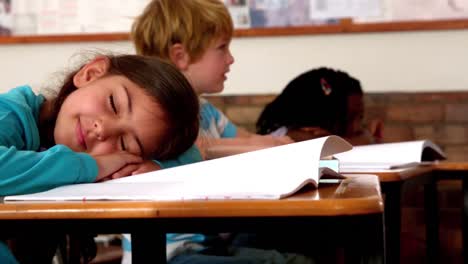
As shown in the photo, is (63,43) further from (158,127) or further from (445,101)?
(158,127)

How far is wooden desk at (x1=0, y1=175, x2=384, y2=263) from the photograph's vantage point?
678 millimetres

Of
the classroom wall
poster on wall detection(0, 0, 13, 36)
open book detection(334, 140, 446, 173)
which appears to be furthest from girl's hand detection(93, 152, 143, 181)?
poster on wall detection(0, 0, 13, 36)

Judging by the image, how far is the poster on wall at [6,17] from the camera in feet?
10.2

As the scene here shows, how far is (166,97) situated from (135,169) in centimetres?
18

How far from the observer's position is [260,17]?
9.69 ft

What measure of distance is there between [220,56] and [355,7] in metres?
0.80

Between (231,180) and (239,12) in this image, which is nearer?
(231,180)

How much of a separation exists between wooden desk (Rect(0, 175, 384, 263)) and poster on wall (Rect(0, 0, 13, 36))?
8.26ft

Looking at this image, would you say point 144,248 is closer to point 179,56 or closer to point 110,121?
point 110,121

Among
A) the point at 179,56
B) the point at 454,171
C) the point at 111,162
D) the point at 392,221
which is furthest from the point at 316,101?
the point at 111,162

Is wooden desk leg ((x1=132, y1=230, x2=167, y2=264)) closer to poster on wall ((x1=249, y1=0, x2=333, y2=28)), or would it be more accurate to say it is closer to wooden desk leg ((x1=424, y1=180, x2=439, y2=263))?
wooden desk leg ((x1=424, y1=180, x2=439, y2=263))

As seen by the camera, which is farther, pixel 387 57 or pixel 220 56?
pixel 387 57

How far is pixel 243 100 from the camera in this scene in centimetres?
298

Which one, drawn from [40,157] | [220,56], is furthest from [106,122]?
[220,56]
